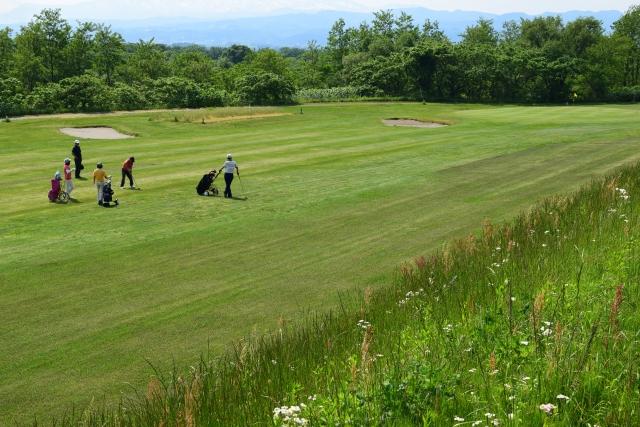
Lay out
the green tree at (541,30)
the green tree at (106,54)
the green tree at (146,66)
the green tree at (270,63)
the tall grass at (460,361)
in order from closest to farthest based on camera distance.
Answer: the tall grass at (460,361)
the green tree at (146,66)
the green tree at (106,54)
the green tree at (270,63)
the green tree at (541,30)

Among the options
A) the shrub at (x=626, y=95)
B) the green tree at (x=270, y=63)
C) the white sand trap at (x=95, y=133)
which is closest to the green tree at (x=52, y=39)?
the green tree at (x=270, y=63)

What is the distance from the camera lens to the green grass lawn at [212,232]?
13461mm

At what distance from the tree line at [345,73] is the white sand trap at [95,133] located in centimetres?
1334

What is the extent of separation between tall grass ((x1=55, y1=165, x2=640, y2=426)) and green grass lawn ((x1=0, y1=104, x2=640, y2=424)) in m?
2.00

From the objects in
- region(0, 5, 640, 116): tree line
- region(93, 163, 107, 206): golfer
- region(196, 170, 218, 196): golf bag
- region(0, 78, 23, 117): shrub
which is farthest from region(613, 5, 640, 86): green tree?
region(93, 163, 107, 206): golfer

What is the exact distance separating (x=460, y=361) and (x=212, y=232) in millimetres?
15371

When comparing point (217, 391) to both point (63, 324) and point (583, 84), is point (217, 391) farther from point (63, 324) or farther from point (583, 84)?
point (583, 84)

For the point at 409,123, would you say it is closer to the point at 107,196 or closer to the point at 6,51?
the point at 107,196

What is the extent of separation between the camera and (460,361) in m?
7.87

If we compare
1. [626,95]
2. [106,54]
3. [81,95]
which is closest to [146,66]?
[106,54]

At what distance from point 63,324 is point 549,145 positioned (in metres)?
35.1

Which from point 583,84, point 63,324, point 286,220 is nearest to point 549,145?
point 286,220

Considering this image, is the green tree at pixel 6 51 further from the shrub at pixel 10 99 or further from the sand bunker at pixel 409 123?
the sand bunker at pixel 409 123

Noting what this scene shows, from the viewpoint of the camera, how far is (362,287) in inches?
654
